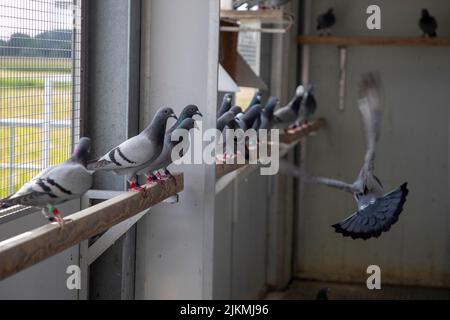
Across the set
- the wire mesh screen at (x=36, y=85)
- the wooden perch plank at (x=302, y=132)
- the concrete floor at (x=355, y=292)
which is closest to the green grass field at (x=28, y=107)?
the wire mesh screen at (x=36, y=85)

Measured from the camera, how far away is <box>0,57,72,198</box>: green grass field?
248 centimetres

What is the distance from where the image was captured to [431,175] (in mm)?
6137

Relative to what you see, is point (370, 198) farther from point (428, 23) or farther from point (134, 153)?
point (428, 23)

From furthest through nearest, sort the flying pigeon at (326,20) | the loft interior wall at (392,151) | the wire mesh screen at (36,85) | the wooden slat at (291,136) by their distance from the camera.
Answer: the loft interior wall at (392,151), the flying pigeon at (326,20), the wooden slat at (291,136), the wire mesh screen at (36,85)

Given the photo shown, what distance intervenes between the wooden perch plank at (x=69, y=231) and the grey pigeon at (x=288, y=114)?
6.97ft

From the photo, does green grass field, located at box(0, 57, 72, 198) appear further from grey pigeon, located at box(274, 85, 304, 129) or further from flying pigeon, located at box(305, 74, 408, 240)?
grey pigeon, located at box(274, 85, 304, 129)

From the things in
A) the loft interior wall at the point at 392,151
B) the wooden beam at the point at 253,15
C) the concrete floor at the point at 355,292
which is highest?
the wooden beam at the point at 253,15

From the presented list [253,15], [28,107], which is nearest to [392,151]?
[253,15]

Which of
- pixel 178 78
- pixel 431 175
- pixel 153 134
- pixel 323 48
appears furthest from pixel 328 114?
pixel 153 134

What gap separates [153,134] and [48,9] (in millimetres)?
580

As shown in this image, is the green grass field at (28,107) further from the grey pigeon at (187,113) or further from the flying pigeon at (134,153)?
the grey pigeon at (187,113)

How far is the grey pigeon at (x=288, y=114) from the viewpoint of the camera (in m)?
4.84

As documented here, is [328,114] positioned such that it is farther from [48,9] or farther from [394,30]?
[48,9]

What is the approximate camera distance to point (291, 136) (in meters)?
4.89
